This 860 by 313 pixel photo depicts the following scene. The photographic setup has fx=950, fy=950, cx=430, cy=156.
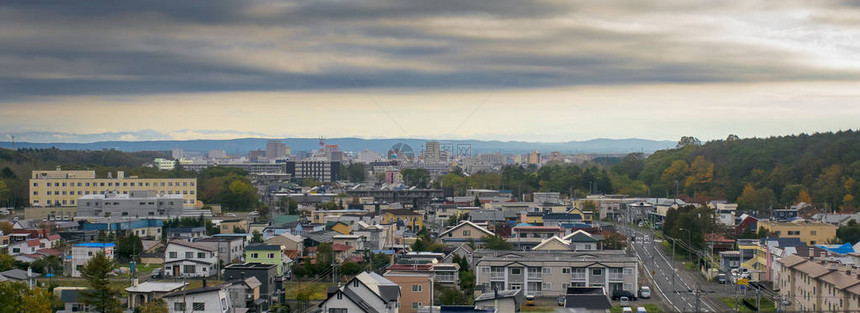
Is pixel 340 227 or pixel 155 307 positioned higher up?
pixel 340 227

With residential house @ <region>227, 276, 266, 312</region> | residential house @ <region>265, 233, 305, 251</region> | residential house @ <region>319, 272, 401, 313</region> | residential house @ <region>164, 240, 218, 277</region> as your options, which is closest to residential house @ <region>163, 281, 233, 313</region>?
residential house @ <region>227, 276, 266, 312</region>

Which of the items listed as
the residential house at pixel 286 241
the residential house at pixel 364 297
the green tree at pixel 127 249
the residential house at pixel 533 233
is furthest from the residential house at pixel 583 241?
the green tree at pixel 127 249

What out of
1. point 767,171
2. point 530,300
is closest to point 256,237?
point 530,300

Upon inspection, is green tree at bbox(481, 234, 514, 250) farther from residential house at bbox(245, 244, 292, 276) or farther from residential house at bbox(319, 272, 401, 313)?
residential house at bbox(319, 272, 401, 313)

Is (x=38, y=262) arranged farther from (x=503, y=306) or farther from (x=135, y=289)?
(x=503, y=306)

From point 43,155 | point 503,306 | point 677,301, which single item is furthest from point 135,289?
point 43,155

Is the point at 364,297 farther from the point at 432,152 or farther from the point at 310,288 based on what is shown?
the point at 432,152
